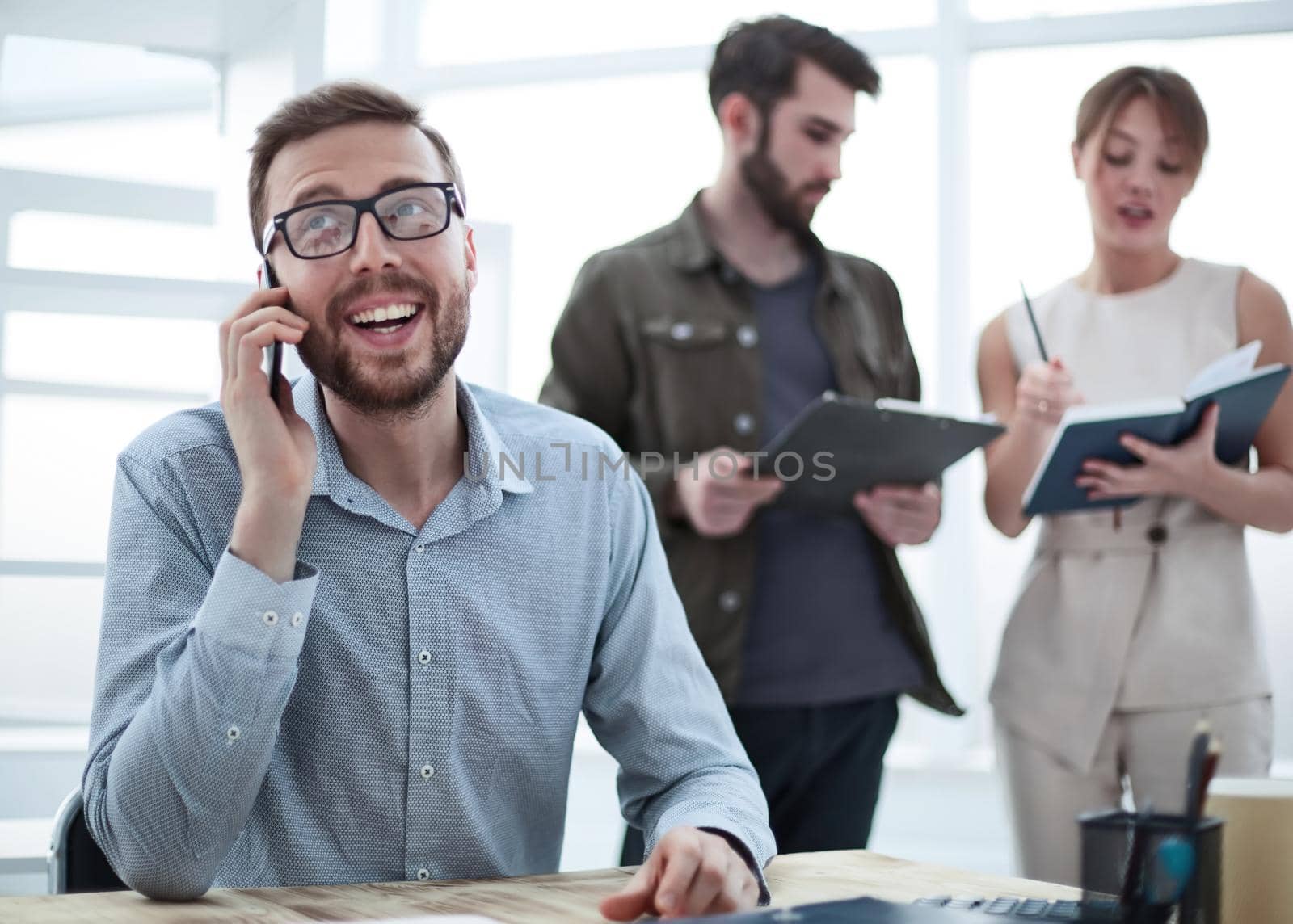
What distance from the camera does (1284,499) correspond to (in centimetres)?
216

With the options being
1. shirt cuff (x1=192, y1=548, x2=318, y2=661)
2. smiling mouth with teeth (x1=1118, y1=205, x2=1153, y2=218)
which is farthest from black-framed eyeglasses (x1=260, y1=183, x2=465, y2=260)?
smiling mouth with teeth (x1=1118, y1=205, x2=1153, y2=218)

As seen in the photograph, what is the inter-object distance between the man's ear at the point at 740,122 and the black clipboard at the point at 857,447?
58 centimetres

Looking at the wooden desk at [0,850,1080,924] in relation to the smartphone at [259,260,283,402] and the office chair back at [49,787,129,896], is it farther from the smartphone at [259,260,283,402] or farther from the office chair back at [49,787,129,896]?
the smartphone at [259,260,283,402]

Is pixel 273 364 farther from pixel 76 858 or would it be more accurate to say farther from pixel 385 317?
pixel 76 858

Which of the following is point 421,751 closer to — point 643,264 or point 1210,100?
point 643,264

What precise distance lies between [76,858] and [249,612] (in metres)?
0.38

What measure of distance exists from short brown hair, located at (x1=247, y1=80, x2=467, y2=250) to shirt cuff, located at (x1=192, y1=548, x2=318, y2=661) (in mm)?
528

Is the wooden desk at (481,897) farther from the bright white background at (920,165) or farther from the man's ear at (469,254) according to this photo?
the bright white background at (920,165)

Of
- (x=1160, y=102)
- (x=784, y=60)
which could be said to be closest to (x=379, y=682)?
(x=784, y=60)

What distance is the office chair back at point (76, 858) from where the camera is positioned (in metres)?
1.33

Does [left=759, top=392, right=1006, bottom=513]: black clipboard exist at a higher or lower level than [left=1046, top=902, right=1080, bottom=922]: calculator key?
higher

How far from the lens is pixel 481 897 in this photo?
3.63 feet

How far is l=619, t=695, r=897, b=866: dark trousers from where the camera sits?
212cm

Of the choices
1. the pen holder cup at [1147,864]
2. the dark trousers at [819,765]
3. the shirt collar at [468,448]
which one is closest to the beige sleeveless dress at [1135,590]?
the dark trousers at [819,765]
